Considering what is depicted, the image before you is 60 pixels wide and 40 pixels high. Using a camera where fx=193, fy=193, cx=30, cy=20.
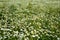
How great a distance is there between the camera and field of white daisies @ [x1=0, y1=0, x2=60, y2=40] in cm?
814

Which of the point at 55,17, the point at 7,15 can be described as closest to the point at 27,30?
the point at 7,15

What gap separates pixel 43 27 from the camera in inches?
362

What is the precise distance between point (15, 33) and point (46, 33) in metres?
1.40

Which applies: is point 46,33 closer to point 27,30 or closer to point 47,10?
point 27,30

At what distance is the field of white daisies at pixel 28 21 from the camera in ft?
26.7

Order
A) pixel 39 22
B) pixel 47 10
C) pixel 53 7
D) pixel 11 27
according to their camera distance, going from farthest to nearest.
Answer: pixel 53 7
pixel 47 10
pixel 39 22
pixel 11 27

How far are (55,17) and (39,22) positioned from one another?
1419 mm

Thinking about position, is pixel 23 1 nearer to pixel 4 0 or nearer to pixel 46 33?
pixel 4 0

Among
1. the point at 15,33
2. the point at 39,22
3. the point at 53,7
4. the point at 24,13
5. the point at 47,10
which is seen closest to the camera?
the point at 15,33

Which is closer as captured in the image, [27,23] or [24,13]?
[27,23]

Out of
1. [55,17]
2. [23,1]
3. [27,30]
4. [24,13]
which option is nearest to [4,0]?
[23,1]

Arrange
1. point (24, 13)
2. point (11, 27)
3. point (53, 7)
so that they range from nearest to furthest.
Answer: point (11, 27) → point (24, 13) → point (53, 7)

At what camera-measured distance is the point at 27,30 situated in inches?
336

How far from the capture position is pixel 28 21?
9438mm
